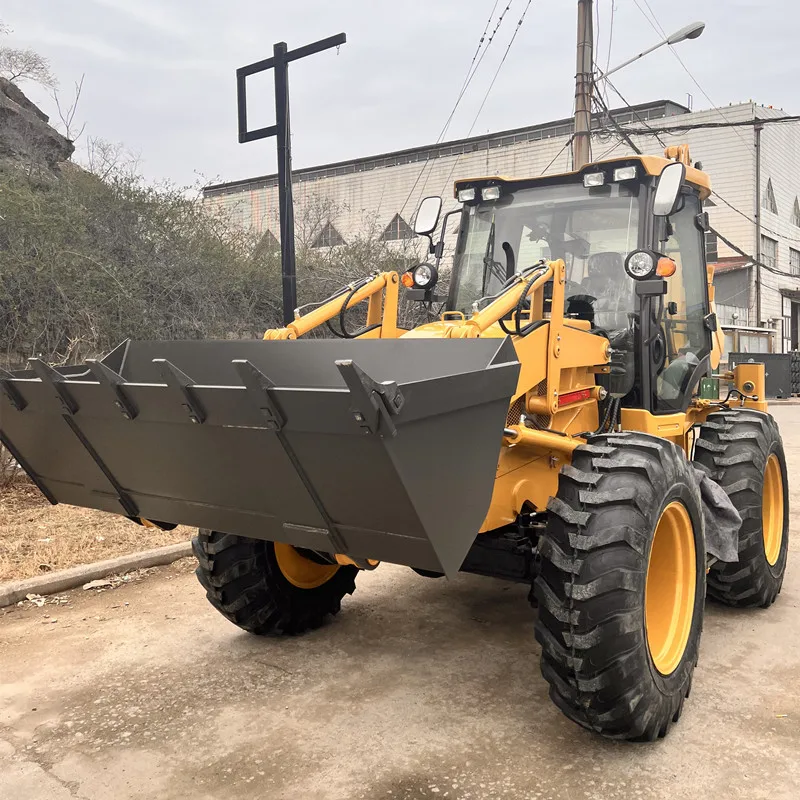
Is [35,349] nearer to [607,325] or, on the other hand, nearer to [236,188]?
[607,325]

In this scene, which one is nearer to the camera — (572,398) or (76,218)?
(572,398)

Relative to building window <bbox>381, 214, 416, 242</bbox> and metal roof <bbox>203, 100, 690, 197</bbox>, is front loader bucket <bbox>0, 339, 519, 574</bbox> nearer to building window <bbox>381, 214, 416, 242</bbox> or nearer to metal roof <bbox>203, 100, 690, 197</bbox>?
building window <bbox>381, 214, 416, 242</bbox>

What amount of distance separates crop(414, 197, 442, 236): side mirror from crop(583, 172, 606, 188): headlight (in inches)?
34.5

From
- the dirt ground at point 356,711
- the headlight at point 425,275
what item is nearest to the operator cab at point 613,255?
the headlight at point 425,275

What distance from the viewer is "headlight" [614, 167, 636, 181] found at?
421 centimetres

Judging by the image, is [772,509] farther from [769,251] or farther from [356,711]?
[769,251]

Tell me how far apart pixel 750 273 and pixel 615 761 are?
2635cm

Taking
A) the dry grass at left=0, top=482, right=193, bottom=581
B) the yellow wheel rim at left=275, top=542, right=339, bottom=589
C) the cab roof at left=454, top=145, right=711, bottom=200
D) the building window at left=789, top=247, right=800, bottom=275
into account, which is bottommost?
the dry grass at left=0, top=482, right=193, bottom=581

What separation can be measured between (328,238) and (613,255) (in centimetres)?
1033

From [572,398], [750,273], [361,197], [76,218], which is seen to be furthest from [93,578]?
[750,273]

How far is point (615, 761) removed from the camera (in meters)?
3.14

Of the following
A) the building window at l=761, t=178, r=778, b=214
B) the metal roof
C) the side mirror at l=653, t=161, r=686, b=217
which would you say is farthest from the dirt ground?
the building window at l=761, t=178, r=778, b=214

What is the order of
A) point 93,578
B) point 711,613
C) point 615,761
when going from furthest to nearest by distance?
point 93,578 < point 711,613 < point 615,761

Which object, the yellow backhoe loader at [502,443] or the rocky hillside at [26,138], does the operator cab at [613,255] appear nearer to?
the yellow backhoe loader at [502,443]
